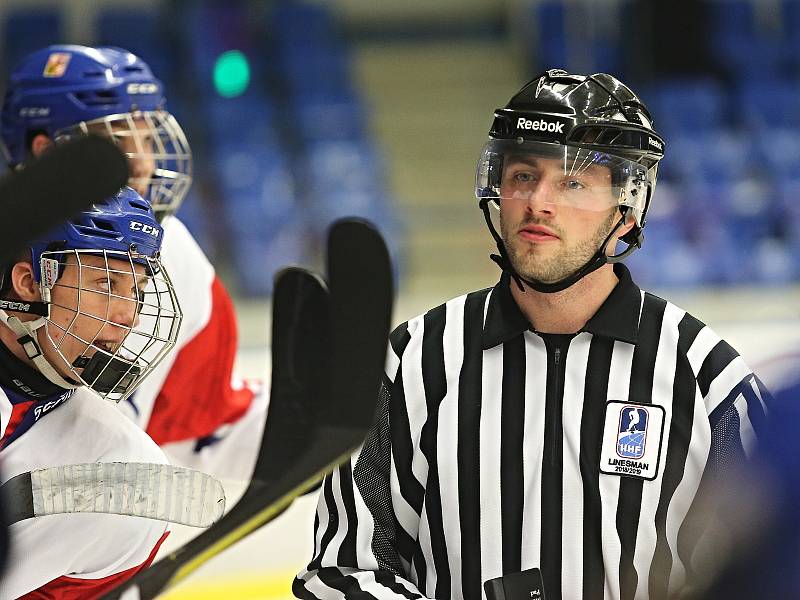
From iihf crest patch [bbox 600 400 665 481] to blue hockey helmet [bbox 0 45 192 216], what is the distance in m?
1.15

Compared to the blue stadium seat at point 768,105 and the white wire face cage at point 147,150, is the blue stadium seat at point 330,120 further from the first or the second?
the white wire face cage at point 147,150

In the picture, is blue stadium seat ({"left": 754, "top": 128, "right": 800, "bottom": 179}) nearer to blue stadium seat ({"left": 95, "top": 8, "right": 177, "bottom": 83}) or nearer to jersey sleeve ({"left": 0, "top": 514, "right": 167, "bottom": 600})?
blue stadium seat ({"left": 95, "top": 8, "right": 177, "bottom": 83})

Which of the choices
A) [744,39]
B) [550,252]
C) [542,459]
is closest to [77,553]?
[542,459]

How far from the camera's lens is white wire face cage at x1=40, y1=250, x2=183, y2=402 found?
1765 mm

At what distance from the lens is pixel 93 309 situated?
1790 mm

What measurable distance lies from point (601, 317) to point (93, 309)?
718 mm

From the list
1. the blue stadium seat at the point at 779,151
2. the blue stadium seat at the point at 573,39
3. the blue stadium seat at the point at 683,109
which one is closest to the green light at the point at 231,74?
the blue stadium seat at the point at 573,39

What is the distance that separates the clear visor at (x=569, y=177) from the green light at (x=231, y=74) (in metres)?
7.14

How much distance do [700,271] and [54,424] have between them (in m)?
6.49

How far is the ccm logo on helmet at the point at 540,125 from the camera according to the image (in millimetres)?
1816

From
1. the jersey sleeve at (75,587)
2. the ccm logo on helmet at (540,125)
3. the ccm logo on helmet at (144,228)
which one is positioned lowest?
the jersey sleeve at (75,587)

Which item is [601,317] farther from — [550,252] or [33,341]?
[33,341]

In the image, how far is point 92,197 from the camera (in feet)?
3.16

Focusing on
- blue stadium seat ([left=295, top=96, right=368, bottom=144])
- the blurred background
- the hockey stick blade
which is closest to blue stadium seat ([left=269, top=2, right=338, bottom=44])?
the blurred background
